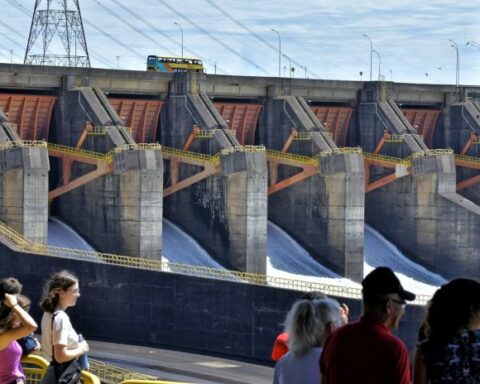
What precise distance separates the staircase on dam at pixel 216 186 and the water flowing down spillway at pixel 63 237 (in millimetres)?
5330

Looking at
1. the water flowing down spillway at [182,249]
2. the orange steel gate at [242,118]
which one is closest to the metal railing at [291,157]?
the orange steel gate at [242,118]

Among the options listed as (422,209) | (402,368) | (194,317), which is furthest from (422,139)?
(402,368)

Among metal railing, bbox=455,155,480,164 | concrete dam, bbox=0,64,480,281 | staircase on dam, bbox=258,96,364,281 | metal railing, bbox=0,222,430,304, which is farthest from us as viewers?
metal railing, bbox=455,155,480,164

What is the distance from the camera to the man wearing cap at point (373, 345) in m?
8.57

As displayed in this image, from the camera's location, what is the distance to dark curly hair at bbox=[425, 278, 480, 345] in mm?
8469

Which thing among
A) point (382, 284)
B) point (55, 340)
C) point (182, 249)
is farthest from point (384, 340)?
point (182, 249)

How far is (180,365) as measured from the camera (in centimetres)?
3334

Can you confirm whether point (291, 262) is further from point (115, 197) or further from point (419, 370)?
point (419, 370)

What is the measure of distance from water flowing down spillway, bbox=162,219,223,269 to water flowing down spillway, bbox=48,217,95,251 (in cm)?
325

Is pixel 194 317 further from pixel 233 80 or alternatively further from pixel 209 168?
pixel 233 80

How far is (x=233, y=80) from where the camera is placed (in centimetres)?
5578

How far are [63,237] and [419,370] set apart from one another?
1585 inches

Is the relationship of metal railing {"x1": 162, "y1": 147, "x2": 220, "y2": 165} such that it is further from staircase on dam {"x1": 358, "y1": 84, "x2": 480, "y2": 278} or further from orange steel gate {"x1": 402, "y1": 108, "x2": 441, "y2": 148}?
orange steel gate {"x1": 402, "y1": 108, "x2": 441, "y2": 148}

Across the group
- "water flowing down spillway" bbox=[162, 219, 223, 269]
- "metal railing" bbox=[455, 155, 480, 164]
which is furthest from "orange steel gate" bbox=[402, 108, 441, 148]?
"water flowing down spillway" bbox=[162, 219, 223, 269]
